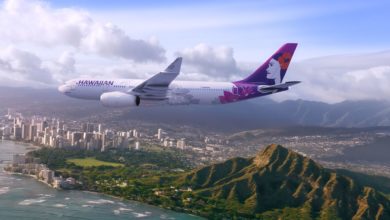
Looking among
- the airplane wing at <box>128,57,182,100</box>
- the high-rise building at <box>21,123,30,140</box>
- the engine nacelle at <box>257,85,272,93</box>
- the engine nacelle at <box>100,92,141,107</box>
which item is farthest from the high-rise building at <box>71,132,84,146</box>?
the engine nacelle at <box>257,85,272,93</box>

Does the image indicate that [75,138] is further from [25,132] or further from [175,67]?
[175,67]

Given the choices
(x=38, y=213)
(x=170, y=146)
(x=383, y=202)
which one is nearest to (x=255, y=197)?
(x=383, y=202)

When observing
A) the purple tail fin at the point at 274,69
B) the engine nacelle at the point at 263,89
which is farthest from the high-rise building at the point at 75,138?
the engine nacelle at the point at 263,89

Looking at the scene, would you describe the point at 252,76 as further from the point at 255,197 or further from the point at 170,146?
the point at 170,146

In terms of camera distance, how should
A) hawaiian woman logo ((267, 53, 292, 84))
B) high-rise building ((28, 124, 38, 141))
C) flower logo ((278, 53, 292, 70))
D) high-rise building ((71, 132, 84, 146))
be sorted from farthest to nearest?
high-rise building ((28, 124, 38, 141)) < high-rise building ((71, 132, 84, 146)) < flower logo ((278, 53, 292, 70)) < hawaiian woman logo ((267, 53, 292, 84))

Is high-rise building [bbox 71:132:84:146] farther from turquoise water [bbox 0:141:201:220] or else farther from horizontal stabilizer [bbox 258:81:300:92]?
horizontal stabilizer [bbox 258:81:300:92]
